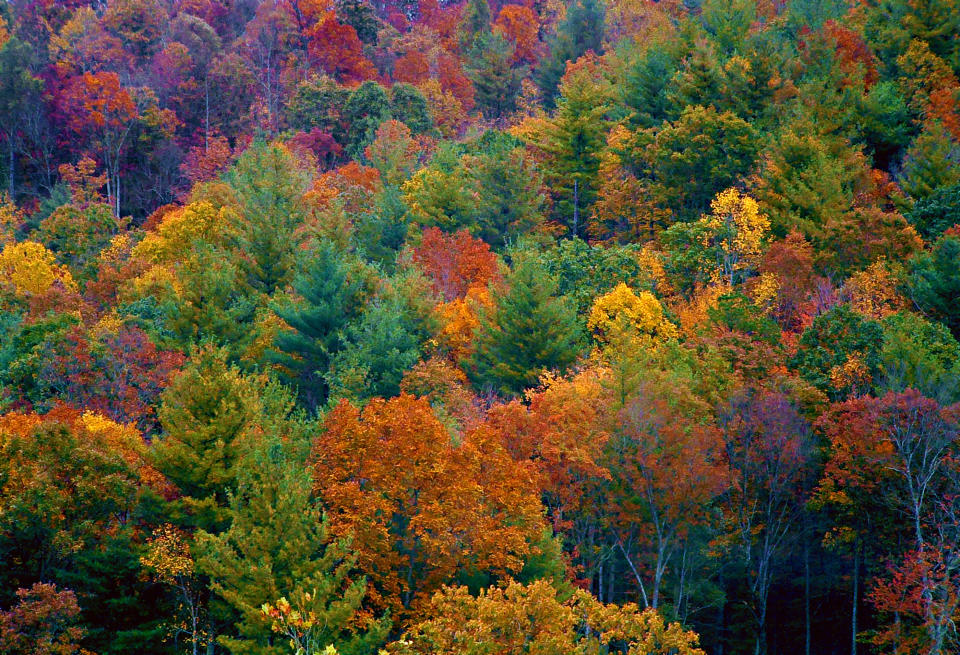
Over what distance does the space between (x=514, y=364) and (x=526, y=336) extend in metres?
1.34

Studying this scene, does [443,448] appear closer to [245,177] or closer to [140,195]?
[245,177]

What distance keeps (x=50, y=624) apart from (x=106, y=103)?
62.4 metres

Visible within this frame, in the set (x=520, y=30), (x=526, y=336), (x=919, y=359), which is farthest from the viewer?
(x=520, y=30)

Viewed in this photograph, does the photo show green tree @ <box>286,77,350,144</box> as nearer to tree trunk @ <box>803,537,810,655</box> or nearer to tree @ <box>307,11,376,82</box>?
tree @ <box>307,11,376,82</box>

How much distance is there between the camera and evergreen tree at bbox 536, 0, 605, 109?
282 ft

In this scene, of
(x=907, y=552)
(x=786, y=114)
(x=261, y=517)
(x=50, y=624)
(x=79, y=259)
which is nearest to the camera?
(x=50, y=624)

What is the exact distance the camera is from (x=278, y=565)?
28734 mm

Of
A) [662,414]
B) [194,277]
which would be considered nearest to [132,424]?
A: [194,277]

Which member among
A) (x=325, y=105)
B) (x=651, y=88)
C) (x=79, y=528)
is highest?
(x=325, y=105)

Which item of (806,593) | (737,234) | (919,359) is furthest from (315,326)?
(919,359)

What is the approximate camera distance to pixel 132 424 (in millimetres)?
38719

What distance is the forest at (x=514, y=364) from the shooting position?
29.8 meters

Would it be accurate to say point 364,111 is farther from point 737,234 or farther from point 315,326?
point 737,234

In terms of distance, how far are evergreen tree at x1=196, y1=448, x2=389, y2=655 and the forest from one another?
0.13m
